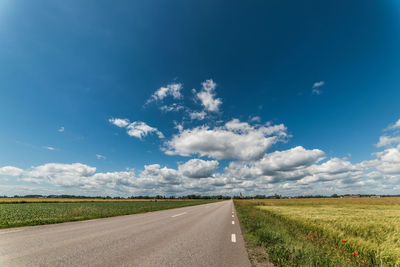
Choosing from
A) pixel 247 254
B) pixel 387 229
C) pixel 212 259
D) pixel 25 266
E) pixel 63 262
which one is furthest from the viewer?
pixel 387 229

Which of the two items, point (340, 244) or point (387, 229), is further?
point (387, 229)

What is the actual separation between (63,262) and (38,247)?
6.81 feet

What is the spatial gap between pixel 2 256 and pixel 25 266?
52.0 inches

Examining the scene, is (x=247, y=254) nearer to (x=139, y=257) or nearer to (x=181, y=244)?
(x=181, y=244)

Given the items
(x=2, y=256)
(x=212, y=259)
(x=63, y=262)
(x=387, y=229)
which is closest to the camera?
(x=63, y=262)

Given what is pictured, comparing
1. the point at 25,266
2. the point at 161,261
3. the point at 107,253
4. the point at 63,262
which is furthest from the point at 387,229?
the point at 25,266

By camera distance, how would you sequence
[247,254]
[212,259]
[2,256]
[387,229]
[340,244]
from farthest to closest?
[387,229], [340,244], [247,254], [212,259], [2,256]

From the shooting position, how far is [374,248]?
216 inches

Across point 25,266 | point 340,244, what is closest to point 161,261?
point 25,266

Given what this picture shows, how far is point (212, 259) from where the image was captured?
16.3 feet

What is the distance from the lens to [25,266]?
159 inches

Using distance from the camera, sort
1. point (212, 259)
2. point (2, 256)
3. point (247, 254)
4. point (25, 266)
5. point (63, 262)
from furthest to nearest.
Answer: point (247, 254) < point (212, 259) < point (2, 256) < point (63, 262) < point (25, 266)

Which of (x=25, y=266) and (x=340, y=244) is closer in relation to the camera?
(x=25, y=266)

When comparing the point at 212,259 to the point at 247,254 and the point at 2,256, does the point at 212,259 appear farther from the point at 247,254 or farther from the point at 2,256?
the point at 2,256
